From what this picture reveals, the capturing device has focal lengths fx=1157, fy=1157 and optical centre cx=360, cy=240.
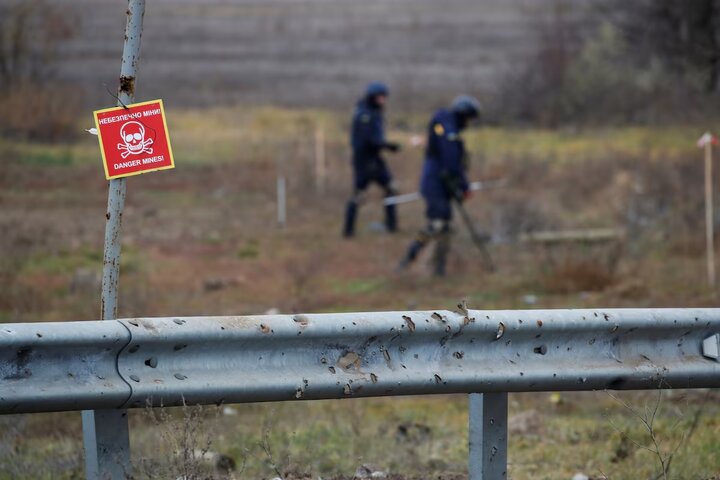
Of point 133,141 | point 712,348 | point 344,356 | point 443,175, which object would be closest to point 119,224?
point 133,141

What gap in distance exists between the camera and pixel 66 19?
99.9 ft

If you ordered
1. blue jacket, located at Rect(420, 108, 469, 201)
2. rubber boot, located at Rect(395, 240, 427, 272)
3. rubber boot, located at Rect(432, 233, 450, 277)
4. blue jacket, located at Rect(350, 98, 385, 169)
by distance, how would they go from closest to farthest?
blue jacket, located at Rect(420, 108, 469, 201) < rubber boot, located at Rect(432, 233, 450, 277) < rubber boot, located at Rect(395, 240, 427, 272) < blue jacket, located at Rect(350, 98, 385, 169)

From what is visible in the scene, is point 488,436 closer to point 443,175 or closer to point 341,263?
point 443,175

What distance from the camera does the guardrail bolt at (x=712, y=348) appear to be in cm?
445

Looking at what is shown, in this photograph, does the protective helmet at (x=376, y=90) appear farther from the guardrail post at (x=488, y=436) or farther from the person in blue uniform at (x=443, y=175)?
the guardrail post at (x=488, y=436)

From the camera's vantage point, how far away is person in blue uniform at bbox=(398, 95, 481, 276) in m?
11.8

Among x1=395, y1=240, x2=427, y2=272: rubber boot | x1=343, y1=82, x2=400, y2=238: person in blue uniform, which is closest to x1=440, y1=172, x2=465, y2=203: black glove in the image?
x1=395, y1=240, x2=427, y2=272: rubber boot

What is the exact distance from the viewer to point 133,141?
4344mm

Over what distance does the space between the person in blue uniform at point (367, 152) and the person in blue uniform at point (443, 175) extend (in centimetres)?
259

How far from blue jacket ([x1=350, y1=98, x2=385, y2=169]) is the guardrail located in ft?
34.6

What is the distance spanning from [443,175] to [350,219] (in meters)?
3.15

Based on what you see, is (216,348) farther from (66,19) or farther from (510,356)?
(66,19)

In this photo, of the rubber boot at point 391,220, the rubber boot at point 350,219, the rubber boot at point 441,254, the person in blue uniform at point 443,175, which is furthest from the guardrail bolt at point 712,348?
the rubber boot at point 391,220

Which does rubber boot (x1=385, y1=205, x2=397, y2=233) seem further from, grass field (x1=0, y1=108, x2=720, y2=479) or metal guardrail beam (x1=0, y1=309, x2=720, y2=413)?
metal guardrail beam (x1=0, y1=309, x2=720, y2=413)
